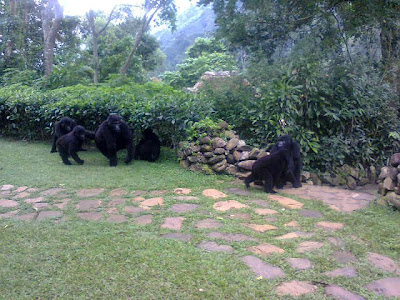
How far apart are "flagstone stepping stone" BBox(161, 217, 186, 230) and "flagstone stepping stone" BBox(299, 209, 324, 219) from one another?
160 cm

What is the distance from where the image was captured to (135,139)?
352 inches

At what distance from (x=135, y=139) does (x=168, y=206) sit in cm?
403

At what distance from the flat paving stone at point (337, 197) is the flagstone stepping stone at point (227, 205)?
3.66ft

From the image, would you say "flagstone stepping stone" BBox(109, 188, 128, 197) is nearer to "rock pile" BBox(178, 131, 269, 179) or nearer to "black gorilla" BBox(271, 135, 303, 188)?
"rock pile" BBox(178, 131, 269, 179)

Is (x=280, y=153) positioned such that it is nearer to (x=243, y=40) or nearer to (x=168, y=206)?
(x=168, y=206)

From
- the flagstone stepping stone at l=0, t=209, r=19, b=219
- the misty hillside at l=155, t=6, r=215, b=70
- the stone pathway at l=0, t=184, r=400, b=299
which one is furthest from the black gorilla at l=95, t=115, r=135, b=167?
the misty hillside at l=155, t=6, r=215, b=70

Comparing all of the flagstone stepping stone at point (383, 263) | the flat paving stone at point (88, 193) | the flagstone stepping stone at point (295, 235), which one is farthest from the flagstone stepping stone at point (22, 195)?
the flagstone stepping stone at point (383, 263)

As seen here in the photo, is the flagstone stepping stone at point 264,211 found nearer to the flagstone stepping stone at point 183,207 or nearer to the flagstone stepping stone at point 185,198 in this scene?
the flagstone stepping stone at point 183,207

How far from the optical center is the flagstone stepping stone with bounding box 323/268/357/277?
330cm

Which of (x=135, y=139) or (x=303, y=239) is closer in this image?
(x=303, y=239)

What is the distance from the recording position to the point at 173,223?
4570 mm

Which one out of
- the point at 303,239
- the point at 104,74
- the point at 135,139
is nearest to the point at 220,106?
the point at 135,139

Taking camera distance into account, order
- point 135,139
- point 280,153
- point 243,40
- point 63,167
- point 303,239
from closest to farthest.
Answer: point 303,239
point 280,153
point 63,167
point 135,139
point 243,40

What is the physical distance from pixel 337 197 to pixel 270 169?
110 cm
